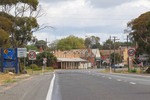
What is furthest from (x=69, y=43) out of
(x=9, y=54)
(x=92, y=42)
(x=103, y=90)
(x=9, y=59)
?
(x=103, y=90)

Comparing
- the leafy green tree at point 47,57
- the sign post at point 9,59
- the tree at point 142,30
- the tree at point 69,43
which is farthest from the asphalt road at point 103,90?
the tree at point 69,43

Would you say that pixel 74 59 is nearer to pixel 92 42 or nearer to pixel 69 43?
pixel 69 43

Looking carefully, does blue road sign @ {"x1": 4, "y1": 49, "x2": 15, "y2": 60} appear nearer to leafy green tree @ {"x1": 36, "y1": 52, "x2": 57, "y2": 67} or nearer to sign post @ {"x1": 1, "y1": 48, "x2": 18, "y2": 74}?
sign post @ {"x1": 1, "y1": 48, "x2": 18, "y2": 74}

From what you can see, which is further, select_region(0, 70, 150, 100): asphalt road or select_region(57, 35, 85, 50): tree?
select_region(57, 35, 85, 50): tree

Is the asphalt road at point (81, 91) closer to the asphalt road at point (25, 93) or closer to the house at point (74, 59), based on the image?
the asphalt road at point (25, 93)

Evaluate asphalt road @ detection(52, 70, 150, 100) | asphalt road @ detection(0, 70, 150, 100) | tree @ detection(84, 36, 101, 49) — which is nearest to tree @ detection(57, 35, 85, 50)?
tree @ detection(84, 36, 101, 49)

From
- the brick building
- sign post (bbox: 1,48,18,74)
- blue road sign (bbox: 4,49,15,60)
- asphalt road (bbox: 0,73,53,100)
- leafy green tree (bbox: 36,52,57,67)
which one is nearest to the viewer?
asphalt road (bbox: 0,73,53,100)

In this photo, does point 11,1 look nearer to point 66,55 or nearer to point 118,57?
point 66,55

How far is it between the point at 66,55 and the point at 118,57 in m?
23.2

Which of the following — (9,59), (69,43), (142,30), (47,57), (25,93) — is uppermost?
(69,43)

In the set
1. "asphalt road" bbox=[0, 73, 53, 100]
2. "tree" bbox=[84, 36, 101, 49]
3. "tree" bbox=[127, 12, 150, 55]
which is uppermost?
"tree" bbox=[84, 36, 101, 49]

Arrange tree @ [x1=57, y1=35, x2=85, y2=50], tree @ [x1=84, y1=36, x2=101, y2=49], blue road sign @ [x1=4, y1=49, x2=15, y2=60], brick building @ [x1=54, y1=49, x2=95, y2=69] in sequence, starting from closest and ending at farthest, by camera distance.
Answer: blue road sign @ [x1=4, y1=49, x2=15, y2=60]
brick building @ [x1=54, y1=49, x2=95, y2=69]
tree @ [x1=57, y1=35, x2=85, y2=50]
tree @ [x1=84, y1=36, x2=101, y2=49]

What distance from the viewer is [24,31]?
41.8 metres

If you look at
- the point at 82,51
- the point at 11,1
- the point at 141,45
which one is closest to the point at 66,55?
the point at 82,51
